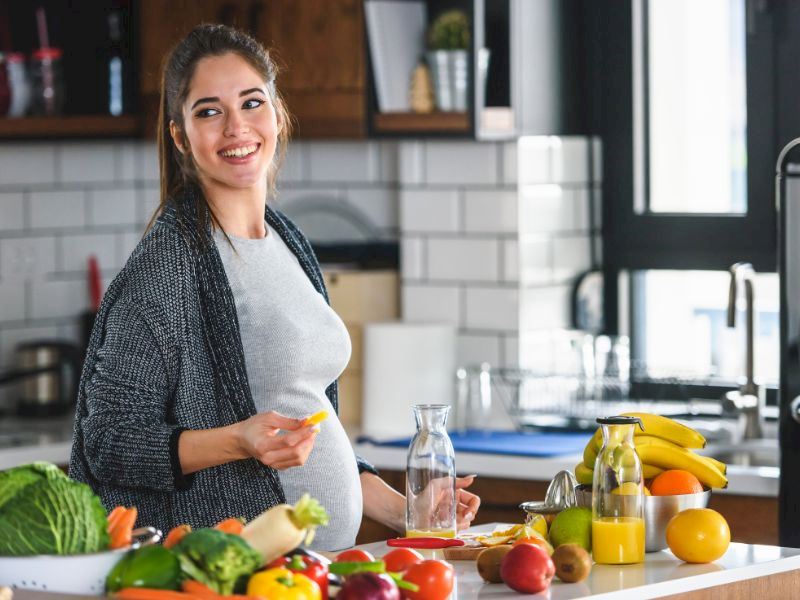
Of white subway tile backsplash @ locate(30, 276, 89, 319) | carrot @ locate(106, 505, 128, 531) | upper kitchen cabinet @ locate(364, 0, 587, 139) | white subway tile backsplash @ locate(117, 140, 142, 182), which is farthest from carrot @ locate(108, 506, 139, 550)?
white subway tile backsplash @ locate(117, 140, 142, 182)

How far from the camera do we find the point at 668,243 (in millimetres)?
4281

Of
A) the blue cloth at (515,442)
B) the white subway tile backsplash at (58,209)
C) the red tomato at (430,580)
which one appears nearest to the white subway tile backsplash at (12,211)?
the white subway tile backsplash at (58,209)

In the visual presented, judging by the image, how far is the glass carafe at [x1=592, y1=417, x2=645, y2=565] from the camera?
2.27 metres

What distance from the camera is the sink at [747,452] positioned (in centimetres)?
373

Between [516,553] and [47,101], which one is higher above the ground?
[47,101]

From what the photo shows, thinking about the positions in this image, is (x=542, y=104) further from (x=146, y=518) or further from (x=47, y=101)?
(x=146, y=518)

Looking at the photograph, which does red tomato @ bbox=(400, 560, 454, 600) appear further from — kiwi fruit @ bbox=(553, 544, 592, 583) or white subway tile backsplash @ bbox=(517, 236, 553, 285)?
white subway tile backsplash @ bbox=(517, 236, 553, 285)

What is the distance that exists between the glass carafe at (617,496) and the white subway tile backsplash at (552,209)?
1940mm

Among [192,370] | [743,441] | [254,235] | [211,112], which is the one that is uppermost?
[211,112]

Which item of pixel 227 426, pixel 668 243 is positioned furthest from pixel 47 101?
pixel 227 426

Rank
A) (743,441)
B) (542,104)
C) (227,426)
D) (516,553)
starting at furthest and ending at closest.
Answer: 1. (542,104)
2. (743,441)
3. (227,426)
4. (516,553)

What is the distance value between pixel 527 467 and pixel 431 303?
0.80 m

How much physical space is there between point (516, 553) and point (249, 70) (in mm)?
956

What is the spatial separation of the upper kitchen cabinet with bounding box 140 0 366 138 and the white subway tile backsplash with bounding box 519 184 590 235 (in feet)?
1.61
